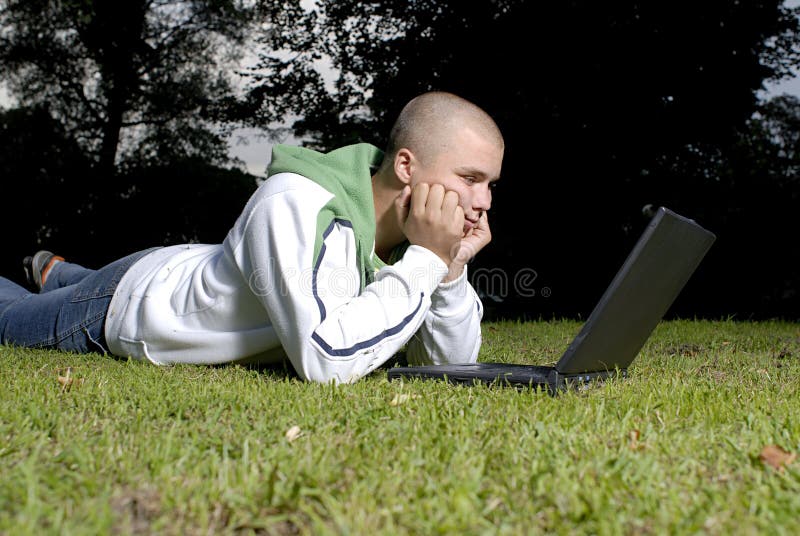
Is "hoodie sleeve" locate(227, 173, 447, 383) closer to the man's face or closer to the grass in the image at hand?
the grass

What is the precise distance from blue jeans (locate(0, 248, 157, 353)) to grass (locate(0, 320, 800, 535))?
3.28 ft

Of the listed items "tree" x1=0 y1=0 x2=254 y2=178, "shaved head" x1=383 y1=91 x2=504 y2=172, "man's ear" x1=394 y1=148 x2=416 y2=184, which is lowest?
"tree" x1=0 y1=0 x2=254 y2=178

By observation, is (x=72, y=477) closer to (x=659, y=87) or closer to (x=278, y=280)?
(x=278, y=280)

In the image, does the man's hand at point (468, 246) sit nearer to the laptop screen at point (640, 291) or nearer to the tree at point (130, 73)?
the laptop screen at point (640, 291)

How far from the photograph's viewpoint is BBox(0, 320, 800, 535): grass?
167 centimetres

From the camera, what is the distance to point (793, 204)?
1490 cm

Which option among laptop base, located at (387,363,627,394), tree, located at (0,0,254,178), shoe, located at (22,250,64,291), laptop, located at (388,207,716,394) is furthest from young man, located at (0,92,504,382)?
tree, located at (0,0,254,178)

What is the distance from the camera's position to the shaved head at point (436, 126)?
3826mm

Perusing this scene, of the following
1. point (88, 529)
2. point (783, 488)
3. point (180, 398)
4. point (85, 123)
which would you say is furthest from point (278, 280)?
point (85, 123)

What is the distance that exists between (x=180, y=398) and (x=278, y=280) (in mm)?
656

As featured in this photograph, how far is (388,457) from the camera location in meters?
2.09

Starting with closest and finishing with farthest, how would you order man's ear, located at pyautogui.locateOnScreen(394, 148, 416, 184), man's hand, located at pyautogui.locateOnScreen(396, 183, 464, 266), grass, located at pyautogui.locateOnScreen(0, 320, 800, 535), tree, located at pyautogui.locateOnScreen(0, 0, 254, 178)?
1. grass, located at pyautogui.locateOnScreen(0, 320, 800, 535)
2. man's hand, located at pyautogui.locateOnScreen(396, 183, 464, 266)
3. man's ear, located at pyautogui.locateOnScreen(394, 148, 416, 184)
4. tree, located at pyautogui.locateOnScreen(0, 0, 254, 178)

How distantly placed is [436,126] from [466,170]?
32 centimetres

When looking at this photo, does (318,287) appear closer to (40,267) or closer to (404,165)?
(404,165)
